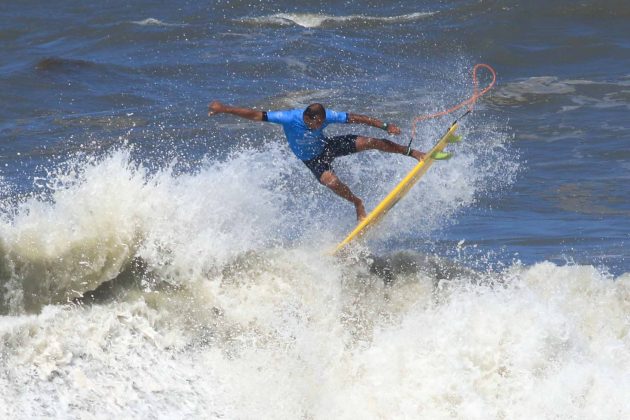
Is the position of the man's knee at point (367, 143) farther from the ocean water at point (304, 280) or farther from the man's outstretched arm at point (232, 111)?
the man's outstretched arm at point (232, 111)

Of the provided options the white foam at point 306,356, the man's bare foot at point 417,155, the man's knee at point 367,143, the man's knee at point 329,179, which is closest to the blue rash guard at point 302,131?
the man's knee at point 329,179

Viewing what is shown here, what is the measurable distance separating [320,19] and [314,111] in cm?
1876

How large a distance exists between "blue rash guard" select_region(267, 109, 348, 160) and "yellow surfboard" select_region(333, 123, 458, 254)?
35.0 inches

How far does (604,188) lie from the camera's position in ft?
51.5

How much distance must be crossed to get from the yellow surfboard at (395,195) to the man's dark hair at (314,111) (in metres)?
1.23

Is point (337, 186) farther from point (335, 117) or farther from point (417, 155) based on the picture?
point (417, 155)

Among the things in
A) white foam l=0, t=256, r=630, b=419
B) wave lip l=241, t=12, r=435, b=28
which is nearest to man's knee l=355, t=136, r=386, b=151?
white foam l=0, t=256, r=630, b=419

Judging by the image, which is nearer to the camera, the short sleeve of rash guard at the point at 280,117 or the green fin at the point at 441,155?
the short sleeve of rash guard at the point at 280,117

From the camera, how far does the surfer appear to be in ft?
31.8

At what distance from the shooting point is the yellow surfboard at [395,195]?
10125mm

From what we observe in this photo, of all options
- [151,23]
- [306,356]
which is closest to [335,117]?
[306,356]

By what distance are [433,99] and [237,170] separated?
35.7 ft

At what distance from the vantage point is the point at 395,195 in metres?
10.4

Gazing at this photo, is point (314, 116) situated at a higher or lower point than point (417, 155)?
higher
